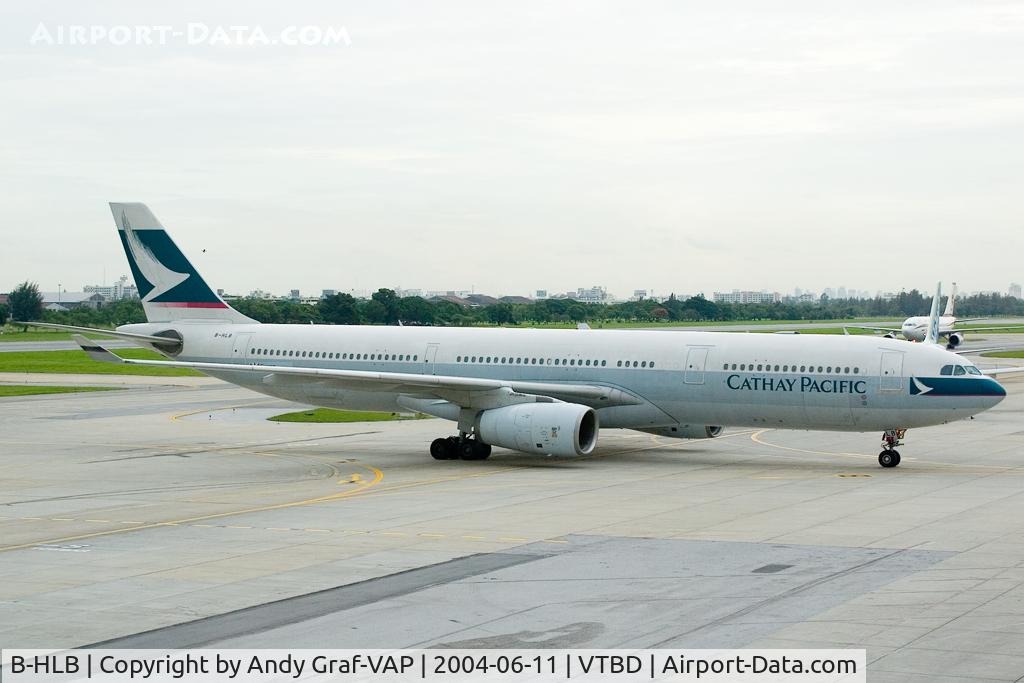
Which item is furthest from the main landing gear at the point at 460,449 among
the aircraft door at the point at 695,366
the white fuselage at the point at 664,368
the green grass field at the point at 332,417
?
the green grass field at the point at 332,417

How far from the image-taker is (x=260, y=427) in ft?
155

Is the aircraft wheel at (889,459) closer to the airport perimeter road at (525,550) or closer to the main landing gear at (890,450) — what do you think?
the main landing gear at (890,450)

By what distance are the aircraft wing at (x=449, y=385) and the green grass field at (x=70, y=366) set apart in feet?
113

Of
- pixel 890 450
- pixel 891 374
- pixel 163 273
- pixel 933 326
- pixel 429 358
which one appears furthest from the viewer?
pixel 933 326

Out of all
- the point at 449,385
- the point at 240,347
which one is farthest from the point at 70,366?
the point at 449,385

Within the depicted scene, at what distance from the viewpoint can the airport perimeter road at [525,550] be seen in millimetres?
15891

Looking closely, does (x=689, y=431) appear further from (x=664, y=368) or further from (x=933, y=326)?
(x=933, y=326)

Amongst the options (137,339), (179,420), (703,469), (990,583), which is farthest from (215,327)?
(990,583)

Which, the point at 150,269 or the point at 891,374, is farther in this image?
the point at 150,269

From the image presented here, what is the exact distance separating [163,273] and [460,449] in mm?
13953

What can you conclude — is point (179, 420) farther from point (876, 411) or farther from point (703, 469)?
point (876, 411)

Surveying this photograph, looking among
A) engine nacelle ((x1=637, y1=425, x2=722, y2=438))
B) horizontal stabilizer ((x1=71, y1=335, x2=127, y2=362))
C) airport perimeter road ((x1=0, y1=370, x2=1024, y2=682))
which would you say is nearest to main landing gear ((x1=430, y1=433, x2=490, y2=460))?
airport perimeter road ((x1=0, y1=370, x2=1024, y2=682))

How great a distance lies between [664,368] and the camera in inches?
1420

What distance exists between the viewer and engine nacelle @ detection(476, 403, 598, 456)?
34.4 meters
